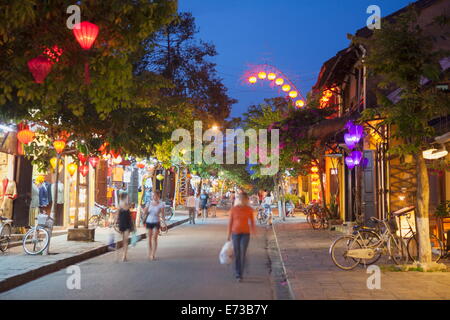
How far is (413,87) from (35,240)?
10207mm

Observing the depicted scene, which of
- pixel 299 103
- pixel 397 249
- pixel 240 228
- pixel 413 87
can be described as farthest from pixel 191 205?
pixel 413 87

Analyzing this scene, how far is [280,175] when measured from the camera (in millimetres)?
39000

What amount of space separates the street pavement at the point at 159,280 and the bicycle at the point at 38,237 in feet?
4.48

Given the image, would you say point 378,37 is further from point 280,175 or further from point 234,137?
point 234,137

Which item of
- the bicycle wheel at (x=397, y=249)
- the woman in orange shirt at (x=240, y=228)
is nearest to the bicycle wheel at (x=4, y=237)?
the woman in orange shirt at (x=240, y=228)

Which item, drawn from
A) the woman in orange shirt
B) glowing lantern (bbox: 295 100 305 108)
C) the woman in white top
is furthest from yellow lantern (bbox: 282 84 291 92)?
the woman in orange shirt

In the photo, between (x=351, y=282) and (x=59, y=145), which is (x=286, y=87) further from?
(x=351, y=282)

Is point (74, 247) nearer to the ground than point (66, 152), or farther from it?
nearer to the ground

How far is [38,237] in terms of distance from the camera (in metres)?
15.5

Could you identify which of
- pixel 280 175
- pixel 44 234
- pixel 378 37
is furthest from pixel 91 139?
pixel 280 175

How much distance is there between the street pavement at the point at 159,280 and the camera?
970cm

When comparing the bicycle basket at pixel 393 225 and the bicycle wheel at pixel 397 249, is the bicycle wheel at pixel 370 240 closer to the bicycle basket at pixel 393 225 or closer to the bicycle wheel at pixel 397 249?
the bicycle wheel at pixel 397 249

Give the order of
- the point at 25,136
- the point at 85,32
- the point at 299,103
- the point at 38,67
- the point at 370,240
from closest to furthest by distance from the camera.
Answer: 1. the point at 38,67
2. the point at 85,32
3. the point at 370,240
4. the point at 25,136
5. the point at 299,103

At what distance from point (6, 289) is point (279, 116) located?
28833 mm
